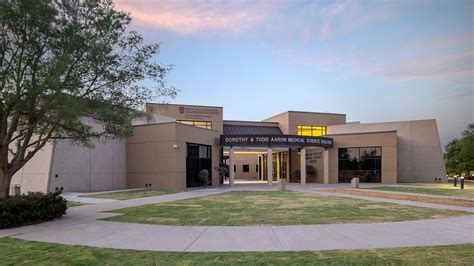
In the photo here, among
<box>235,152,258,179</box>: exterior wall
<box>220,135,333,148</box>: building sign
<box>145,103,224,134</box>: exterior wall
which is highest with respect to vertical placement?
<box>145,103,224,134</box>: exterior wall

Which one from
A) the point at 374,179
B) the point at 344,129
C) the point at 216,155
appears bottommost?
the point at 374,179

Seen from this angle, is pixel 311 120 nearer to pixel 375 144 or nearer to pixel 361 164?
pixel 361 164

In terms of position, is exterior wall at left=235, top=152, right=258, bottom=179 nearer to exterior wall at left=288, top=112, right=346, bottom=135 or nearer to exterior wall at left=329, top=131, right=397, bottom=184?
exterior wall at left=288, top=112, right=346, bottom=135

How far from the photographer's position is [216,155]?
109 feet

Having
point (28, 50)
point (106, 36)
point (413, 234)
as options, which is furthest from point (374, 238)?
point (28, 50)

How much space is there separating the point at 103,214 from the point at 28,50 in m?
6.23

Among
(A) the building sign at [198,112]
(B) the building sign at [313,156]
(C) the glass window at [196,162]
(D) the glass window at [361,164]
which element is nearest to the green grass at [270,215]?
(C) the glass window at [196,162]

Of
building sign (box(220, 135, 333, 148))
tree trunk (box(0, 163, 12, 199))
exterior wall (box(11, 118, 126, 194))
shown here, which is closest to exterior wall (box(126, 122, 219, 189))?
exterior wall (box(11, 118, 126, 194))

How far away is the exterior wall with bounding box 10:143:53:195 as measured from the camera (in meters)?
21.9

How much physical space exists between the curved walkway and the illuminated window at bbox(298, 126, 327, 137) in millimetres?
32132

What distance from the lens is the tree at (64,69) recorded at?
1082 centimetres

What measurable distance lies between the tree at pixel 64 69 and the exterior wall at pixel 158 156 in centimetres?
1299

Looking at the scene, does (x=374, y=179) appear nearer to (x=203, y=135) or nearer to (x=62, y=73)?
(x=203, y=135)

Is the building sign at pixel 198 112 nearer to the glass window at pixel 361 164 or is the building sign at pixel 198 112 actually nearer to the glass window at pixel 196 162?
the glass window at pixel 196 162
